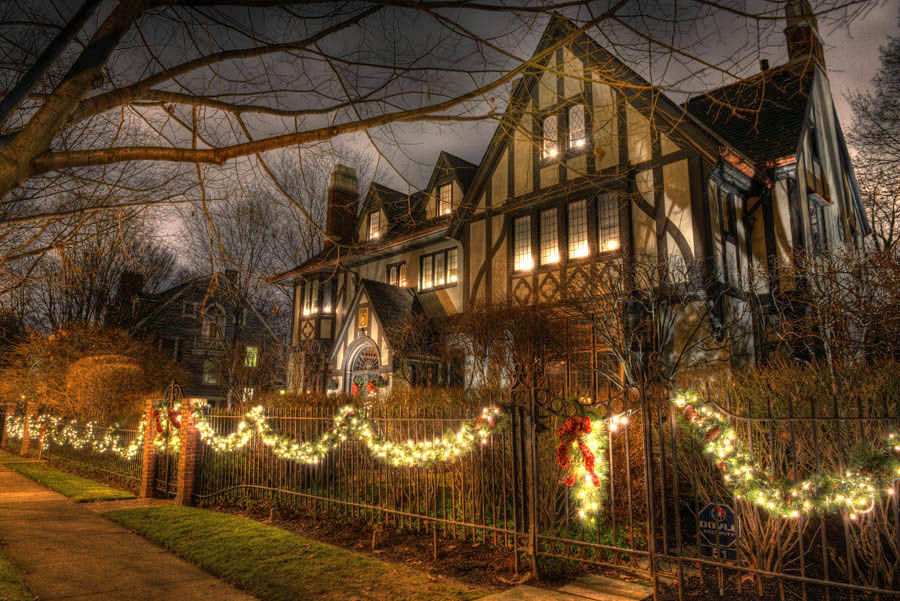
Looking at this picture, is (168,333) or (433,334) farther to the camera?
(168,333)

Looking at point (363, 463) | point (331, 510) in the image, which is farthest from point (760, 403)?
point (331, 510)

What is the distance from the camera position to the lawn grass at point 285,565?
18.4ft

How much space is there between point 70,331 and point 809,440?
23.9 metres

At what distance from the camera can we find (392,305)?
21.0 m

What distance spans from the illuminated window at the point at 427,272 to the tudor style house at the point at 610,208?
0.06 m

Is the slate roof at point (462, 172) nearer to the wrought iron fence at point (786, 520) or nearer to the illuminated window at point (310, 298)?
the illuminated window at point (310, 298)

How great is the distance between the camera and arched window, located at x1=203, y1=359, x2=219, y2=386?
40469mm

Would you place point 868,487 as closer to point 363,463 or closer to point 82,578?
point 363,463

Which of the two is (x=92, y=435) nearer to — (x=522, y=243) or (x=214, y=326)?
(x=522, y=243)

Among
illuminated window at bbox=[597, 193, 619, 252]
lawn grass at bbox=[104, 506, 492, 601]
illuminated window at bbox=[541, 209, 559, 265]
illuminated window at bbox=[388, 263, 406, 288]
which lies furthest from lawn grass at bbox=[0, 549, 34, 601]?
illuminated window at bbox=[388, 263, 406, 288]

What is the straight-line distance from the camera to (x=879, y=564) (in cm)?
507

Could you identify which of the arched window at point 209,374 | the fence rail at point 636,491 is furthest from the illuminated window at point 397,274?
the arched window at point 209,374

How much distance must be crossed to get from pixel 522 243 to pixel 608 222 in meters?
3.18

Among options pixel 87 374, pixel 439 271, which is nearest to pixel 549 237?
pixel 439 271
